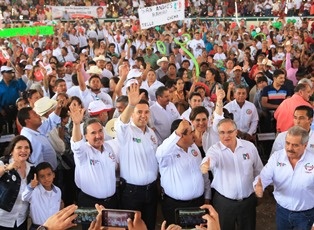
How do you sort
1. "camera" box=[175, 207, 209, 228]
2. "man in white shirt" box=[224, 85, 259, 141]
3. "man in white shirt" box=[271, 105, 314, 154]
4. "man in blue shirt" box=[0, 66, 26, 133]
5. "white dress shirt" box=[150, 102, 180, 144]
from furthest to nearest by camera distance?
1. "man in blue shirt" box=[0, 66, 26, 133]
2. "man in white shirt" box=[224, 85, 259, 141]
3. "white dress shirt" box=[150, 102, 180, 144]
4. "man in white shirt" box=[271, 105, 314, 154]
5. "camera" box=[175, 207, 209, 228]

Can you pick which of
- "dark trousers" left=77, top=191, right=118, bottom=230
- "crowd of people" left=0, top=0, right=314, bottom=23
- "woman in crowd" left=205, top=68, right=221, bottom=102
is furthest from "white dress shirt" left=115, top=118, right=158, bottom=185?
"crowd of people" left=0, top=0, right=314, bottom=23

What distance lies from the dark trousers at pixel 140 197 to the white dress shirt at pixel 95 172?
0.76 feet

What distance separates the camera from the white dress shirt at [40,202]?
3.75 meters

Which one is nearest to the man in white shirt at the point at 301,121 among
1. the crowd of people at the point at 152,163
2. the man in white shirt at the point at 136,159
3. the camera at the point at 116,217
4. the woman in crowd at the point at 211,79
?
the crowd of people at the point at 152,163

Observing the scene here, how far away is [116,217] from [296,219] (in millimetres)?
1974

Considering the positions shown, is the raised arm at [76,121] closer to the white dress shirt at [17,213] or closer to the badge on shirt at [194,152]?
the white dress shirt at [17,213]

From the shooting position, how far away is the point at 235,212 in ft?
12.8

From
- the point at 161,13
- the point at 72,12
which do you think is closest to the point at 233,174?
the point at 161,13

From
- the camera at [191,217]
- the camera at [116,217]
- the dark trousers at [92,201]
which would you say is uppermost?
the camera at [116,217]

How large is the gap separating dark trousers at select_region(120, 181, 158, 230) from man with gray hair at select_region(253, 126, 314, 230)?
1.06 metres

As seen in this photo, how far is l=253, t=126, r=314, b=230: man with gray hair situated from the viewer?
357 cm

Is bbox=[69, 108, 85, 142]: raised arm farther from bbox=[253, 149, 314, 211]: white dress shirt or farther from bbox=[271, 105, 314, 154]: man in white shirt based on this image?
bbox=[271, 105, 314, 154]: man in white shirt

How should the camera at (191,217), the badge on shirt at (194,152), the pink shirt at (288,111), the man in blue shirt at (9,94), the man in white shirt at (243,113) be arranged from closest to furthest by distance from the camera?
the camera at (191,217), the badge on shirt at (194,152), the pink shirt at (288,111), the man in white shirt at (243,113), the man in blue shirt at (9,94)

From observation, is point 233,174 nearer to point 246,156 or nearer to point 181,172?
point 246,156
